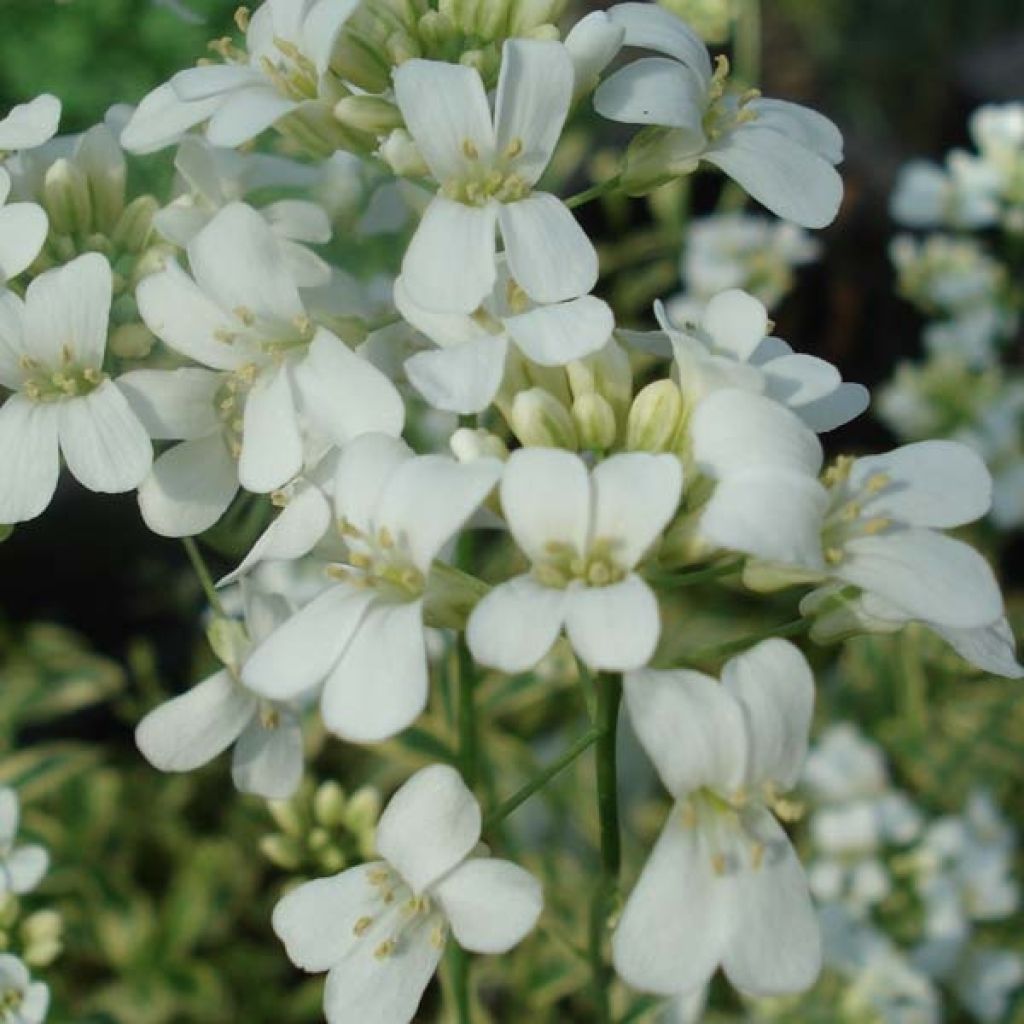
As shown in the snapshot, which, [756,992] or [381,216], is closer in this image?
[756,992]

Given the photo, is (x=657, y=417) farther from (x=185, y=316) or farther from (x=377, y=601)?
(x=185, y=316)

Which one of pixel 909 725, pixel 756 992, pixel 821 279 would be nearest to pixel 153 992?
pixel 909 725

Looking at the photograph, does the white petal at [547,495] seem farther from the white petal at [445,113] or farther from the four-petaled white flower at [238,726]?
the four-petaled white flower at [238,726]

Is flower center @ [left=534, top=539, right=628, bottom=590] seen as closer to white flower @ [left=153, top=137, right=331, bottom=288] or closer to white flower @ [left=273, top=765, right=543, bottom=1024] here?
white flower @ [left=273, top=765, right=543, bottom=1024]

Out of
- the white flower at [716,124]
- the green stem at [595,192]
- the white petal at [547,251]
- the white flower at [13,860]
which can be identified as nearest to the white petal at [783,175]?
the white flower at [716,124]

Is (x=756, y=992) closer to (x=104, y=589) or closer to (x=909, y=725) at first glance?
(x=909, y=725)

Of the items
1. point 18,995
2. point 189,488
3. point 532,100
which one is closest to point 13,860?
point 18,995

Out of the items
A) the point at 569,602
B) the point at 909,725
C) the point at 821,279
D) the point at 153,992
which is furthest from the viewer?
the point at 821,279
